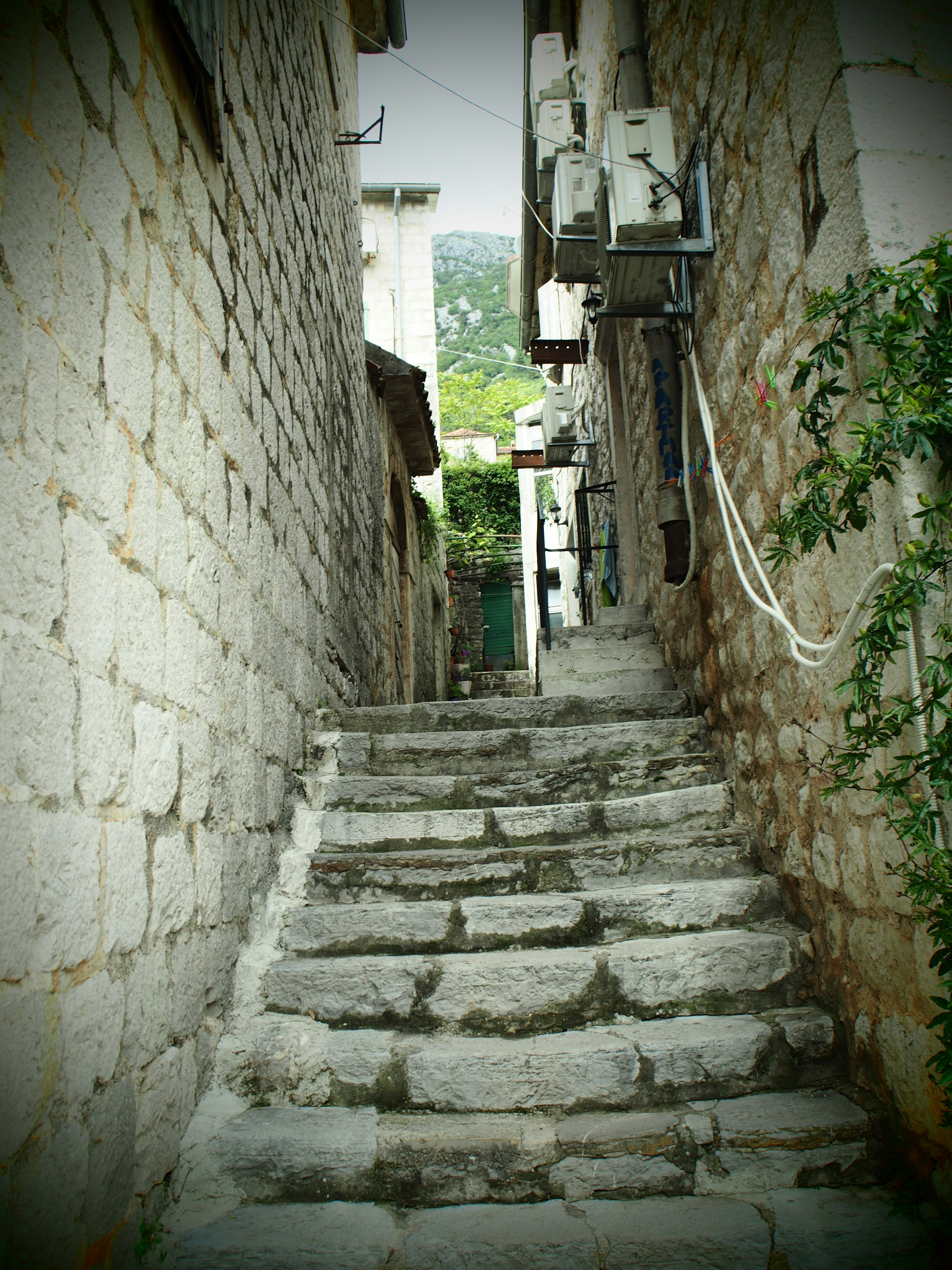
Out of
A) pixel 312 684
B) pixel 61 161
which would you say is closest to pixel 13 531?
pixel 61 161

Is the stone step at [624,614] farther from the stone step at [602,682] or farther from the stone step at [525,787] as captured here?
the stone step at [525,787]

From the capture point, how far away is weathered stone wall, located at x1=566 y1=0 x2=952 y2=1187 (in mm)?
1633

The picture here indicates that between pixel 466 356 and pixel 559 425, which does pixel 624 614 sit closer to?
pixel 559 425

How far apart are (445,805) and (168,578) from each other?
1435 millimetres

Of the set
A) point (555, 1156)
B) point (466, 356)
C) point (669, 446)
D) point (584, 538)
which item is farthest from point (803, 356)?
point (466, 356)

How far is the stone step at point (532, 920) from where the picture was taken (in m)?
2.21

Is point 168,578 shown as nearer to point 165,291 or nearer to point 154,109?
point 165,291

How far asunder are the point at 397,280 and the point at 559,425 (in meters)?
7.98

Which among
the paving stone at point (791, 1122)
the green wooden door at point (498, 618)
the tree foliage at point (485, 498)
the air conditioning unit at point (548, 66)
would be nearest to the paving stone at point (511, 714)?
the paving stone at point (791, 1122)

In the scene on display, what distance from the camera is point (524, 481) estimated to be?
42.1ft

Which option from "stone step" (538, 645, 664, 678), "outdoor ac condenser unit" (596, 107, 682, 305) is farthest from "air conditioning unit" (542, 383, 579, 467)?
"outdoor ac condenser unit" (596, 107, 682, 305)

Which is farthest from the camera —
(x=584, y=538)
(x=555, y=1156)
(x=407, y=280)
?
(x=407, y=280)

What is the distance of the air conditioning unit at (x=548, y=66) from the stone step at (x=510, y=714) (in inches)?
189

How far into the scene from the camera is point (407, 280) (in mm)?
13789
